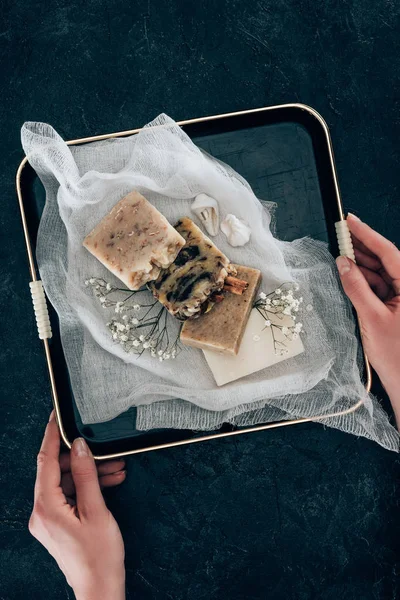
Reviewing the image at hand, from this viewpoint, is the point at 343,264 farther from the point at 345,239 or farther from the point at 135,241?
the point at 135,241

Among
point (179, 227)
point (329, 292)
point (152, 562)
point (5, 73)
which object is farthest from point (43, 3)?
point (152, 562)

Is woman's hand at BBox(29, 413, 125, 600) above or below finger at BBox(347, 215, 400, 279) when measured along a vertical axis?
below

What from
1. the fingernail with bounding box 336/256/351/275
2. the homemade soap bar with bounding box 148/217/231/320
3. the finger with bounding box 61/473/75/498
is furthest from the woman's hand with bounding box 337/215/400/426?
the finger with bounding box 61/473/75/498

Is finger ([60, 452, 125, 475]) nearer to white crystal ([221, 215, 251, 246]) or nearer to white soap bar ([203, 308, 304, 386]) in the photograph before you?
white soap bar ([203, 308, 304, 386])

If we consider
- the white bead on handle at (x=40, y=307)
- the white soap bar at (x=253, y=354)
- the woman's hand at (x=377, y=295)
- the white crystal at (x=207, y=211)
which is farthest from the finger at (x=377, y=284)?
the white bead on handle at (x=40, y=307)

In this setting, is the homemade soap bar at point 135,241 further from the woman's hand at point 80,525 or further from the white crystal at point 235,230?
the woman's hand at point 80,525

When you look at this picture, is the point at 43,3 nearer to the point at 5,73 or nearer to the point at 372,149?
the point at 5,73

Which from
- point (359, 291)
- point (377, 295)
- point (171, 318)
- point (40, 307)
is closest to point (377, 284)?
point (377, 295)
